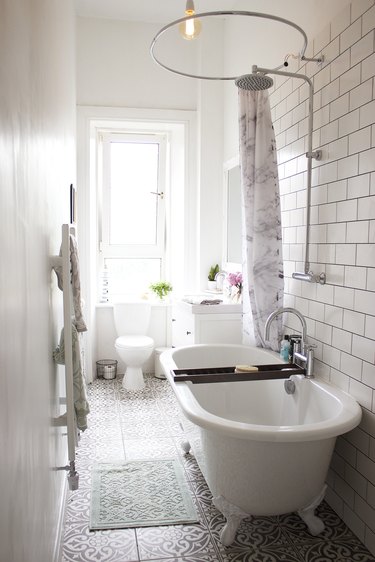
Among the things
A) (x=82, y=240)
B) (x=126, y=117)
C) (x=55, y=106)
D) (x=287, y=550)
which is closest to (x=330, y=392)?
(x=287, y=550)

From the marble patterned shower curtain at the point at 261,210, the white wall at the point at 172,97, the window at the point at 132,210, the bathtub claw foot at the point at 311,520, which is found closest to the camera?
the bathtub claw foot at the point at 311,520

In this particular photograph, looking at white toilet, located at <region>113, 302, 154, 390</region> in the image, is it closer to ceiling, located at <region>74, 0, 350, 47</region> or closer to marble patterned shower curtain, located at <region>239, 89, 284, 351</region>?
marble patterned shower curtain, located at <region>239, 89, 284, 351</region>

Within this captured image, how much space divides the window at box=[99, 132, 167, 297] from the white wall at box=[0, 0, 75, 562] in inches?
109

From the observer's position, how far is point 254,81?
2.34 m

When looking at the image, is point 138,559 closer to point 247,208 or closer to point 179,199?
point 247,208

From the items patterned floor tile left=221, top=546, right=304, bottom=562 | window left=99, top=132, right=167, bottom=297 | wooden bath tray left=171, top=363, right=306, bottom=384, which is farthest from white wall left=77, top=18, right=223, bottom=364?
patterned floor tile left=221, top=546, right=304, bottom=562

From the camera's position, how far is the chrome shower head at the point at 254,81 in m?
2.30

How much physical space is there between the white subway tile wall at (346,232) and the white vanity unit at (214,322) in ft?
2.85

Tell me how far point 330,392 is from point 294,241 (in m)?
1.00

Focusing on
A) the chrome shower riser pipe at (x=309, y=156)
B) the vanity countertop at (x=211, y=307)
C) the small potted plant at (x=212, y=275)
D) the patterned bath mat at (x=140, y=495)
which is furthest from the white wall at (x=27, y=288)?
the small potted plant at (x=212, y=275)

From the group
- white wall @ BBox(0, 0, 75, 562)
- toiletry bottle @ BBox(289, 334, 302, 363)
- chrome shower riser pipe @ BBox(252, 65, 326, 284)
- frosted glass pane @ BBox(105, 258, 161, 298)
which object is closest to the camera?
white wall @ BBox(0, 0, 75, 562)

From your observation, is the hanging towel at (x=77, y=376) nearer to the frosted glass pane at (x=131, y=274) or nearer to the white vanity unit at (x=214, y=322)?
the white vanity unit at (x=214, y=322)

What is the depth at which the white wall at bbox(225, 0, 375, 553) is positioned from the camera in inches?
79.9

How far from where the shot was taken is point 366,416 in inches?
81.1
